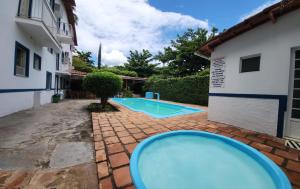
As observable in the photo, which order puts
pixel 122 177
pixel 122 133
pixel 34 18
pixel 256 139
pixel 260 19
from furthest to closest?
pixel 34 18 → pixel 260 19 → pixel 122 133 → pixel 256 139 → pixel 122 177

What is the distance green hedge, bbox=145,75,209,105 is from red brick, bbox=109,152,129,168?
10.0 metres

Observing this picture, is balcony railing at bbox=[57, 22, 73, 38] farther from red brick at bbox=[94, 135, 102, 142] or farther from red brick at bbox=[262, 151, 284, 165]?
red brick at bbox=[262, 151, 284, 165]

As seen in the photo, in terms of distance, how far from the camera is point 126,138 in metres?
3.51

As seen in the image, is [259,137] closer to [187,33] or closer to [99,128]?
[99,128]

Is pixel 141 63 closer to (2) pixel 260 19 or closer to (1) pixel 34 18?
(1) pixel 34 18

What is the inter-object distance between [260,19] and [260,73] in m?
1.53

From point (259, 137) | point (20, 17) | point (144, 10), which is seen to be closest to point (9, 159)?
point (259, 137)

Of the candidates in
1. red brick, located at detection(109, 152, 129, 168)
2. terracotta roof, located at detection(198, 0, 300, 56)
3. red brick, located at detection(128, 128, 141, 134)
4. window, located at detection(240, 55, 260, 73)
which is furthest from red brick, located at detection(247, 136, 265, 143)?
red brick, located at detection(109, 152, 129, 168)

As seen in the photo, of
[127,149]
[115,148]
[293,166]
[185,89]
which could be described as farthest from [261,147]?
[185,89]

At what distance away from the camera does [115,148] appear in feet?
9.65

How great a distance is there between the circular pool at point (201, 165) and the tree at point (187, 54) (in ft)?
54.9

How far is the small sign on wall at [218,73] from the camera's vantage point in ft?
18.2

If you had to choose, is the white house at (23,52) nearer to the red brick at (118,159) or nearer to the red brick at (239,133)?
the red brick at (118,159)

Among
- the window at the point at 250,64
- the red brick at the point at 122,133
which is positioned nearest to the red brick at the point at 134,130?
the red brick at the point at 122,133
